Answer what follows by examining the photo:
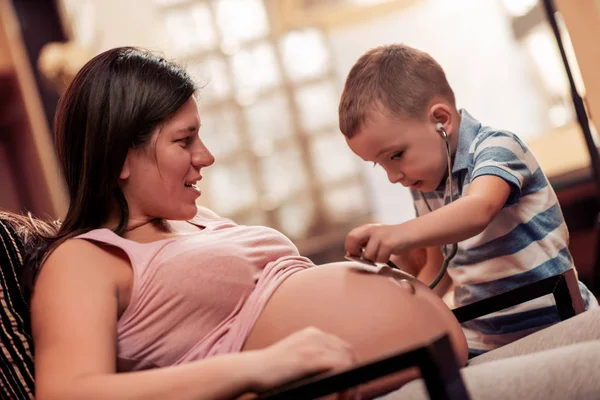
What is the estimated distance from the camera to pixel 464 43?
5.14 m

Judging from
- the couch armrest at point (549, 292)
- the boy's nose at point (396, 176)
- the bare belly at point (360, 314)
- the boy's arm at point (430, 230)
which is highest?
the boy's nose at point (396, 176)

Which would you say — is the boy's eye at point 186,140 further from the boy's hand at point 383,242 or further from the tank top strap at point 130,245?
the boy's hand at point 383,242

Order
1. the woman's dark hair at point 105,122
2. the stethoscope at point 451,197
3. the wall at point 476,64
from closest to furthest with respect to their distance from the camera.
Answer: the woman's dark hair at point 105,122
the stethoscope at point 451,197
the wall at point 476,64

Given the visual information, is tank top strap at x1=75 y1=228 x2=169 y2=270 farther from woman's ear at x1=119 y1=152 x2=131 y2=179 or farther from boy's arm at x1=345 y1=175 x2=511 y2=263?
boy's arm at x1=345 y1=175 x2=511 y2=263

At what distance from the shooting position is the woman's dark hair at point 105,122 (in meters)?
1.14

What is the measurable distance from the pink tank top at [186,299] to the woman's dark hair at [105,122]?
89 millimetres

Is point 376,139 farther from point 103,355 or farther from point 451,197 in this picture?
point 103,355

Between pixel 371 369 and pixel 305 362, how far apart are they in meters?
0.10

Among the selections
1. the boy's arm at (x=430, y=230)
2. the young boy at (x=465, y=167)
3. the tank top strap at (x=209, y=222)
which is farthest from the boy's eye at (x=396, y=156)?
the tank top strap at (x=209, y=222)

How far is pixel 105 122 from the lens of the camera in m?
1.14

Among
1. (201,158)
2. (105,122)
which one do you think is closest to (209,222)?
(201,158)

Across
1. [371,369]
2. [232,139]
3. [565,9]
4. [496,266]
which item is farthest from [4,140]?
[371,369]

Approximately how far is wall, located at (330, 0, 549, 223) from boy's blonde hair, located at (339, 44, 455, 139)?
3.68 m

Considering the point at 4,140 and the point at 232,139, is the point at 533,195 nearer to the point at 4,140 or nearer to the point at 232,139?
the point at 232,139
